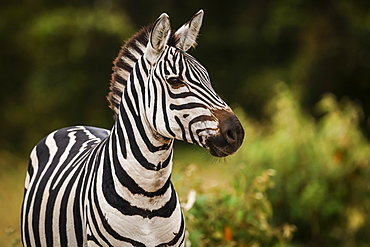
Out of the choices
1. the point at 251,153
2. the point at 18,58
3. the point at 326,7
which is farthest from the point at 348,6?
the point at 251,153

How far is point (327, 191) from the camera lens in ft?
23.2

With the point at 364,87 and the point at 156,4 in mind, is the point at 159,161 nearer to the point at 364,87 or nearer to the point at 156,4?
the point at 364,87

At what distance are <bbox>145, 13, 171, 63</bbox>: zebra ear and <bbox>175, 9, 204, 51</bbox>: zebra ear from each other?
85 millimetres

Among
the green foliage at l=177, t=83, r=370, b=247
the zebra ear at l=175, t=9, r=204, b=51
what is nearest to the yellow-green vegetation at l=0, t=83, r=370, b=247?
the green foliage at l=177, t=83, r=370, b=247

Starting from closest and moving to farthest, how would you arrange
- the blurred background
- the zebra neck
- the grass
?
the zebra neck
the grass
the blurred background

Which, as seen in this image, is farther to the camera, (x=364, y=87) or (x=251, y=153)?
(x=364, y=87)

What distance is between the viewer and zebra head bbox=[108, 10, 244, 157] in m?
2.97

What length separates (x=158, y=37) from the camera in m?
3.15

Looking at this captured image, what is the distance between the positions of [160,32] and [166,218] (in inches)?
32.8

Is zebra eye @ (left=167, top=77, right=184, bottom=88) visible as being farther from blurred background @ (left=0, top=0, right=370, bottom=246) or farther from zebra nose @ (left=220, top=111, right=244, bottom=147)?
blurred background @ (left=0, top=0, right=370, bottom=246)

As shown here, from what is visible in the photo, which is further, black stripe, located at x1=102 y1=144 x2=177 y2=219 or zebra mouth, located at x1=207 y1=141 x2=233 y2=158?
black stripe, located at x1=102 y1=144 x2=177 y2=219

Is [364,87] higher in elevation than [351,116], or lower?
higher

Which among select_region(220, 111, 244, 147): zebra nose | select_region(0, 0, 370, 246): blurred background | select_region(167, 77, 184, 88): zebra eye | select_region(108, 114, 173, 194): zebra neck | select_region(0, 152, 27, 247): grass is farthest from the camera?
select_region(0, 0, 370, 246): blurred background

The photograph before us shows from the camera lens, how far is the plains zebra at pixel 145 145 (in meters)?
3.04
